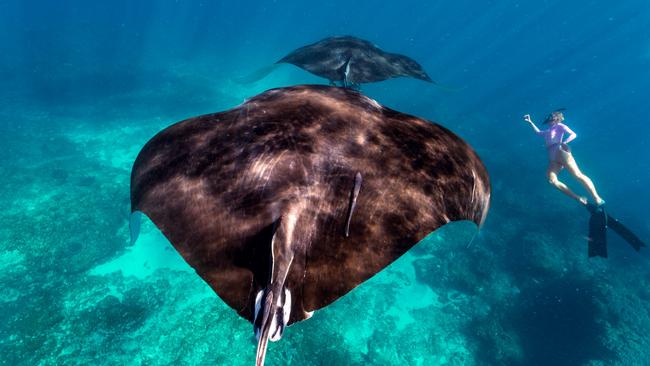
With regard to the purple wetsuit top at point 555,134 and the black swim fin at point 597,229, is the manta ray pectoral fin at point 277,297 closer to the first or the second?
the purple wetsuit top at point 555,134

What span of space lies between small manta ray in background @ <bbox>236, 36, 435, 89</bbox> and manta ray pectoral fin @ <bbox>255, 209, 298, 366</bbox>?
586 cm

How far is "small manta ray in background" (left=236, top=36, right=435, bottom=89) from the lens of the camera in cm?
727

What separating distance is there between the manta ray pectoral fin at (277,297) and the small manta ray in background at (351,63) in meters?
5.86

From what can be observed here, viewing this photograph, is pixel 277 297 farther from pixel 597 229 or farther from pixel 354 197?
pixel 597 229

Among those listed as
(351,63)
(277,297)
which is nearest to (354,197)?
(277,297)

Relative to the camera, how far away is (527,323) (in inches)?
571

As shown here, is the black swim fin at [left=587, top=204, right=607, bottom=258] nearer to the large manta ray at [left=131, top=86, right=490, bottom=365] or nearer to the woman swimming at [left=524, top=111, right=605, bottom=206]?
the woman swimming at [left=524, top=111, right=605, bottom=206]

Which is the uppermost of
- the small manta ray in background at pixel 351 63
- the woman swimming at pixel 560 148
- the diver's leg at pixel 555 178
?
the small manta ray in background at pixel 351 63

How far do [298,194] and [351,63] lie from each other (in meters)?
6.11

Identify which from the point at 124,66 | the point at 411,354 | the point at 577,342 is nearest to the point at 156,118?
the point at 124,66

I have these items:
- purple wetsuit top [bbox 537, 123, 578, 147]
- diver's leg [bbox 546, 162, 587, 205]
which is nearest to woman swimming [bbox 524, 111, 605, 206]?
purple wetsuit top [bbox 537, 123, 578, 147]

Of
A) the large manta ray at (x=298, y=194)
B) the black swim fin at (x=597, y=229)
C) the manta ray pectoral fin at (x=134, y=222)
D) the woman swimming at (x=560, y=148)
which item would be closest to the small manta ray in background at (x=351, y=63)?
the large manta ray at (x=298, y=194)

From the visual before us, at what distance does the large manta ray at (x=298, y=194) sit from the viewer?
1.85 meters

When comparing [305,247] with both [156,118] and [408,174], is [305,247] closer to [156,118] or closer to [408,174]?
[408,174]
